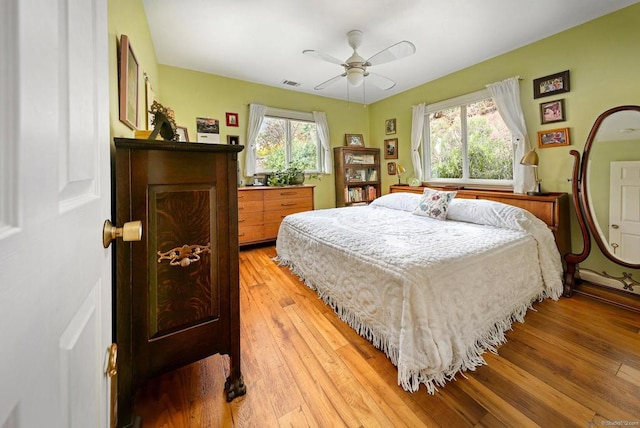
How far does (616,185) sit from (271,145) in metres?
4.08

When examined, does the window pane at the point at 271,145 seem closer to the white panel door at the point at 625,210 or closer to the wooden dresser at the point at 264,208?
the wooden dresser at the point at 264,208

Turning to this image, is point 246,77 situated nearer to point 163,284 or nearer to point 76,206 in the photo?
point 163,284

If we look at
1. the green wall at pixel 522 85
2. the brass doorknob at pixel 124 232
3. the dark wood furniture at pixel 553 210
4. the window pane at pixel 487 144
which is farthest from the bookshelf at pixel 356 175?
the brass doorknob at pixel 124 232

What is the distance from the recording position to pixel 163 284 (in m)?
1.15

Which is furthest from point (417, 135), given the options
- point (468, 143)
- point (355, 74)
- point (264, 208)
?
point (264, 208)

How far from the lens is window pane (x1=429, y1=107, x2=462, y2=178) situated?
3.87 meters

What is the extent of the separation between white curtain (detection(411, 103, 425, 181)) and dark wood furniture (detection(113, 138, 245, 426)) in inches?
144

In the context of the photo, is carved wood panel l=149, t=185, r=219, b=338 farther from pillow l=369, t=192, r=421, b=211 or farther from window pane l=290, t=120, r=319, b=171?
window pane l=290, t=120, r=319, b=171

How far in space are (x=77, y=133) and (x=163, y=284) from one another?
87 centimetres

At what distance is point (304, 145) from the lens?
4719 mm

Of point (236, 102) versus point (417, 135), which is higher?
point (236, 102)

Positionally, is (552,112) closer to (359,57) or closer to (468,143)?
(468,143)

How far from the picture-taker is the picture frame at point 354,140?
5.05 metres

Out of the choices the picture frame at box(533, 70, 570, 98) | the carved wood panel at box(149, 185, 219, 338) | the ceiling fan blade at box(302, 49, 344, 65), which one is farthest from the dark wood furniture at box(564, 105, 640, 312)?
the carved wood panel at box(149, 185, 219, 338)
